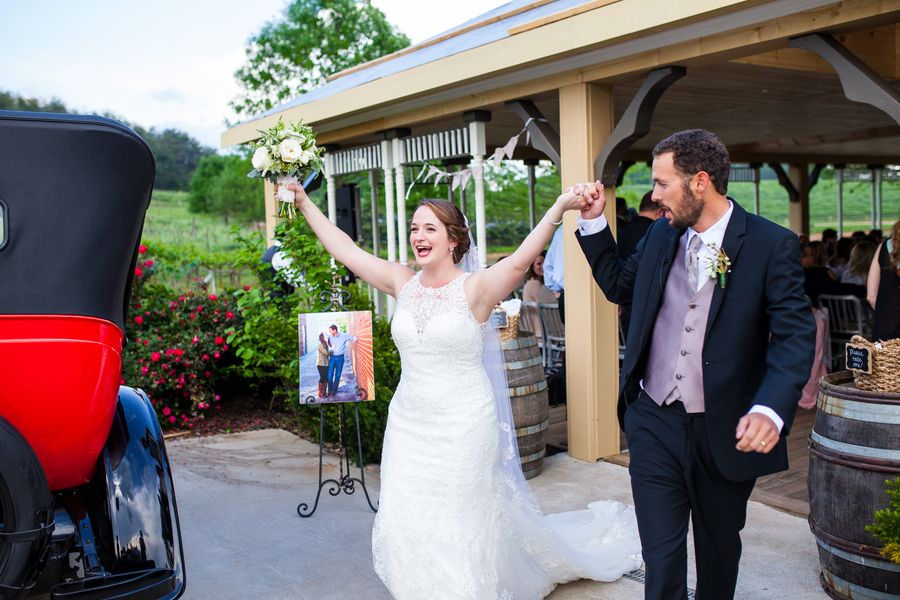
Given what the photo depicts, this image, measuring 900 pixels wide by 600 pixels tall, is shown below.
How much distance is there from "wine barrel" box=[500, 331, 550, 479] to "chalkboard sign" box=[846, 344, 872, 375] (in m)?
2.47

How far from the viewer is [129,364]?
25.1 ft

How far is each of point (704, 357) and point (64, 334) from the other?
2.16 m

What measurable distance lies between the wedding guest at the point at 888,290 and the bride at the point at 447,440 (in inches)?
121

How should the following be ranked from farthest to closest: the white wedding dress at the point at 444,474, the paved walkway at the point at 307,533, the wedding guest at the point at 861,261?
1. the wedding guest at the point at 861,261
2. the paved walkway at the point at 307,533
3. the white wedding dress at the point at 444,474

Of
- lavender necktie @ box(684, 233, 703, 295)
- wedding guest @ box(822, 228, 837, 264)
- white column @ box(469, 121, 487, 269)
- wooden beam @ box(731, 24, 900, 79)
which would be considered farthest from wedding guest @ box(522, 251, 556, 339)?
lavender necktie @ box(684, 233, 703, 295)

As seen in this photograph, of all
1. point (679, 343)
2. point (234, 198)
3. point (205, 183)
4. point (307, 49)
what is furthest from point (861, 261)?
point (205, 183)

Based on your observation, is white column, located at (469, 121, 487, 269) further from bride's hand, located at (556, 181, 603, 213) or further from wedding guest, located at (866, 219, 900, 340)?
bride's hand, located at (556, 181, 603, 213)

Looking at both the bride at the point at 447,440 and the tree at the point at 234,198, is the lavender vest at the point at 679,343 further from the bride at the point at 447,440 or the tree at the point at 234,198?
the tree at the point at 234,198

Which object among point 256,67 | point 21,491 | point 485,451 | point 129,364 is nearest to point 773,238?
point 485,451

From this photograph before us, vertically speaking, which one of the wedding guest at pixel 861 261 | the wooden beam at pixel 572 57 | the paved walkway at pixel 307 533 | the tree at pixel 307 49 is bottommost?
the paved walkway at pixel 307 533

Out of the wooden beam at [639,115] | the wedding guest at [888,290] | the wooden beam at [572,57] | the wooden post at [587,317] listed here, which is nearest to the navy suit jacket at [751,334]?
the wooden beam at [572,57]

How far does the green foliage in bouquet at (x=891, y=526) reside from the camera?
123 inches

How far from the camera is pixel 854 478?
3.48 metres

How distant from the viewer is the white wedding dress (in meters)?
3.39
